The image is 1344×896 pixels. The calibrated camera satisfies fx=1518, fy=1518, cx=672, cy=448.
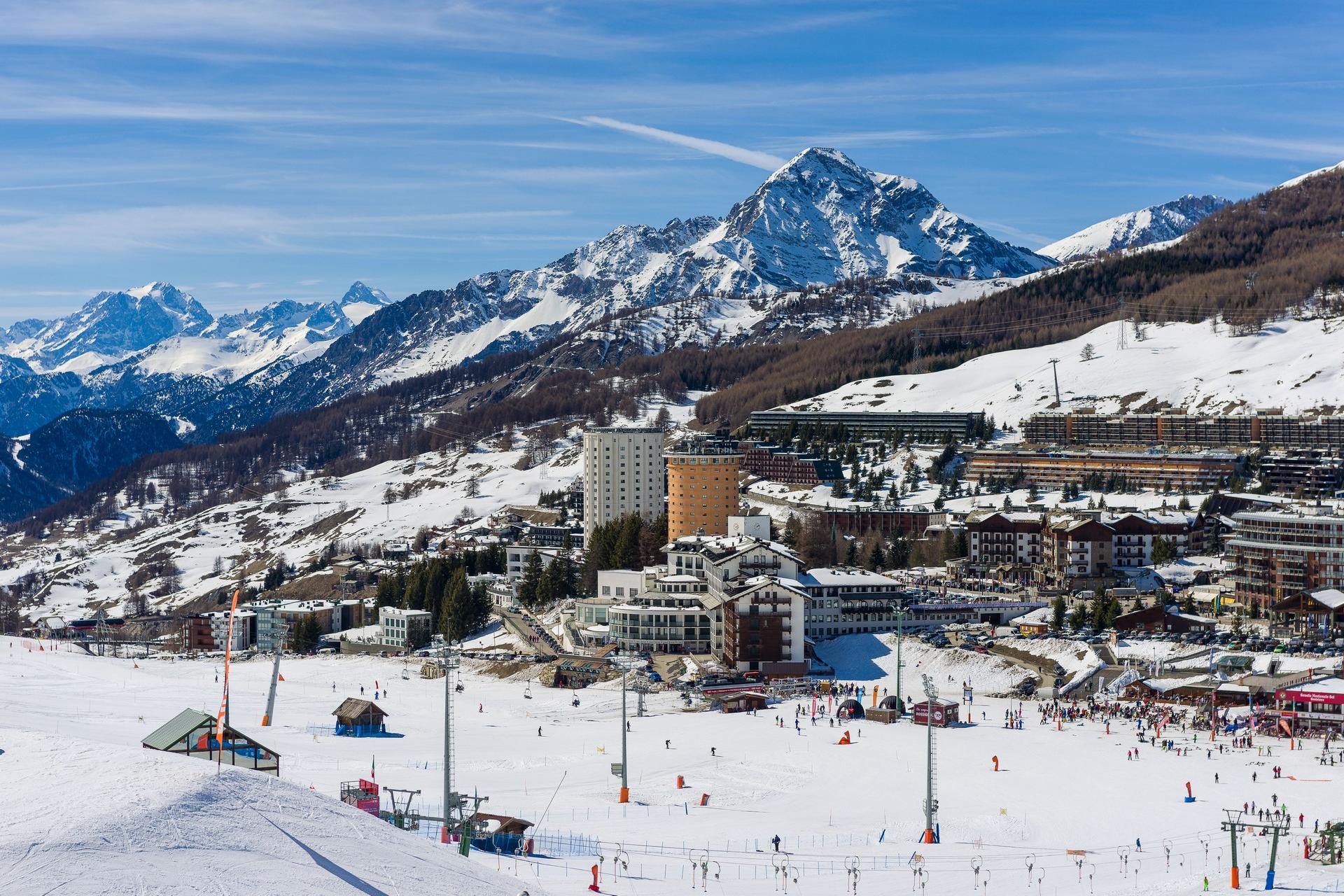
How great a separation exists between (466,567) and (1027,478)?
56.7m

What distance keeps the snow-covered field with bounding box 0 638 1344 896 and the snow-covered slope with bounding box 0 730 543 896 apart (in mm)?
55

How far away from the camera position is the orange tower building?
114812 millimetres

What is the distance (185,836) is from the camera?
23.4 m

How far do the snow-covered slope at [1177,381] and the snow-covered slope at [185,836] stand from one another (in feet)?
481

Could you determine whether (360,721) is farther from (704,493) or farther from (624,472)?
(624,472)

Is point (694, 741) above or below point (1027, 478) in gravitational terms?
below

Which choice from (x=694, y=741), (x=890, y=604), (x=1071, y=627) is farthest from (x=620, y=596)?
(x=694, y=741)

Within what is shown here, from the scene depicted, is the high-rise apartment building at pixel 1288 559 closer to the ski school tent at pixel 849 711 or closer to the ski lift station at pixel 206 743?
the ski school tent at pixel 849 711

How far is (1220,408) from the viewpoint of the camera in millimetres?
162375

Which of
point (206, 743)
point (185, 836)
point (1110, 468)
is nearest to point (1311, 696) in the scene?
point (206, 743)

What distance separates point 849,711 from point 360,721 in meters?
20.2

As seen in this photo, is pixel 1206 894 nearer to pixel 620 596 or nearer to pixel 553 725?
pixel 553 725

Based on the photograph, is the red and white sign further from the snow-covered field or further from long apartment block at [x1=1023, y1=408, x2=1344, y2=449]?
long apartment block at [x1=1023, y1=408, x2=1344, y2=449]

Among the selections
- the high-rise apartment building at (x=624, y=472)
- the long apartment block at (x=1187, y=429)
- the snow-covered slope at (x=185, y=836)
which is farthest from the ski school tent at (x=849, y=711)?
the long apartment block at (x=1187, y=429)
